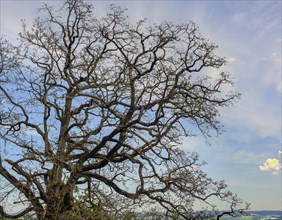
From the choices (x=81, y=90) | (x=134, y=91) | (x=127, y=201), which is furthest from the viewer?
(x=81, y=90)

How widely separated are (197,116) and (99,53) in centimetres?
514

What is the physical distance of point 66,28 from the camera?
18.5 m

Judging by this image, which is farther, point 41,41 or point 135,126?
point 41,41

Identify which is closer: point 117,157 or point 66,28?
point 117,157

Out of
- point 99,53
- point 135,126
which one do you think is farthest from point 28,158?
point 99,53

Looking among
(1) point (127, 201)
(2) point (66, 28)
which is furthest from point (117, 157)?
(2) point (66, 28)

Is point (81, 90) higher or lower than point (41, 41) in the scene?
lower

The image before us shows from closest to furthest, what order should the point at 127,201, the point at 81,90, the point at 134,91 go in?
the point at 127,201 < the point at 134,91 < the point at 81,90

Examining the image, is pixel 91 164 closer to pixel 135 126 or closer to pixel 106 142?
pixel 106 142

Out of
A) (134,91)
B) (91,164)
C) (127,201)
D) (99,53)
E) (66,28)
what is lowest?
(127,201)

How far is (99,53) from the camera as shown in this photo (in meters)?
18.3

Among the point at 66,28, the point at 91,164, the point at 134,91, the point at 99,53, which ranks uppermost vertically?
the point at 66,28

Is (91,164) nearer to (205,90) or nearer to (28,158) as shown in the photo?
(28,158)

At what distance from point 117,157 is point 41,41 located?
618 centimetres
